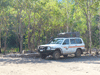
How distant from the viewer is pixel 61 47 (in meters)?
15.4

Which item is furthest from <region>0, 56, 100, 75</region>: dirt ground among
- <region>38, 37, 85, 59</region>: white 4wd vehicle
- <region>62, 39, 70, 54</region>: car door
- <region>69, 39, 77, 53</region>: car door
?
<region>69, 39, 77, 53</region>: car door

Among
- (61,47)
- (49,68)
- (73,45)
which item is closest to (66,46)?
(61,47)

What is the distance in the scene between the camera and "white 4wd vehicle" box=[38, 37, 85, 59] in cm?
1491

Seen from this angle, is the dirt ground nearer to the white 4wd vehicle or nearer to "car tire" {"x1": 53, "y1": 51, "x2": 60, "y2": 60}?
"car tire" {"x1": 53, "y1": 51, "x2": 60, "y2": 60}

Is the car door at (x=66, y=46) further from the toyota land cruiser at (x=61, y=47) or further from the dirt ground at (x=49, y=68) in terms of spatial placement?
the dirt ground at (x=49, y=68)

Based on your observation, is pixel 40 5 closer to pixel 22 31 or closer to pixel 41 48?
pixel 22 31

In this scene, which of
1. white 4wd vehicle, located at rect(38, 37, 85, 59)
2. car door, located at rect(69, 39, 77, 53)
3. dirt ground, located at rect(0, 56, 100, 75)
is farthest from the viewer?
car door, located at rect(69, 39, 77, 53)

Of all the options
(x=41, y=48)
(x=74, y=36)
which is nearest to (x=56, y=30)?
(x=74, y=36)

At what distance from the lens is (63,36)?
55.8 ft

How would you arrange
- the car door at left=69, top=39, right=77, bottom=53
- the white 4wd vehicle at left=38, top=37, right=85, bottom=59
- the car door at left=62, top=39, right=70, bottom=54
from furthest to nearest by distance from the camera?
the car door at left=69, top=39, right=77, bottom=53 < the car door at left=62, top=39, right=70, bottom=54 < the white 4wd vehicle at left=38, top=37, right=85, bottom=59

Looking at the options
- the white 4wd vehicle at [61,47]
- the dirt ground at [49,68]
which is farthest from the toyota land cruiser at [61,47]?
the dirt ground at [49,68]

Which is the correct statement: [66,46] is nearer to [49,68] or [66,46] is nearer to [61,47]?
[61,47]

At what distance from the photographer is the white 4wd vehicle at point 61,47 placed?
587 inches

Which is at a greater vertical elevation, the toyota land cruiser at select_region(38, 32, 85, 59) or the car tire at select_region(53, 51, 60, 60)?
the toyota land cruiser at select_region(38, 32, 85, 59)
